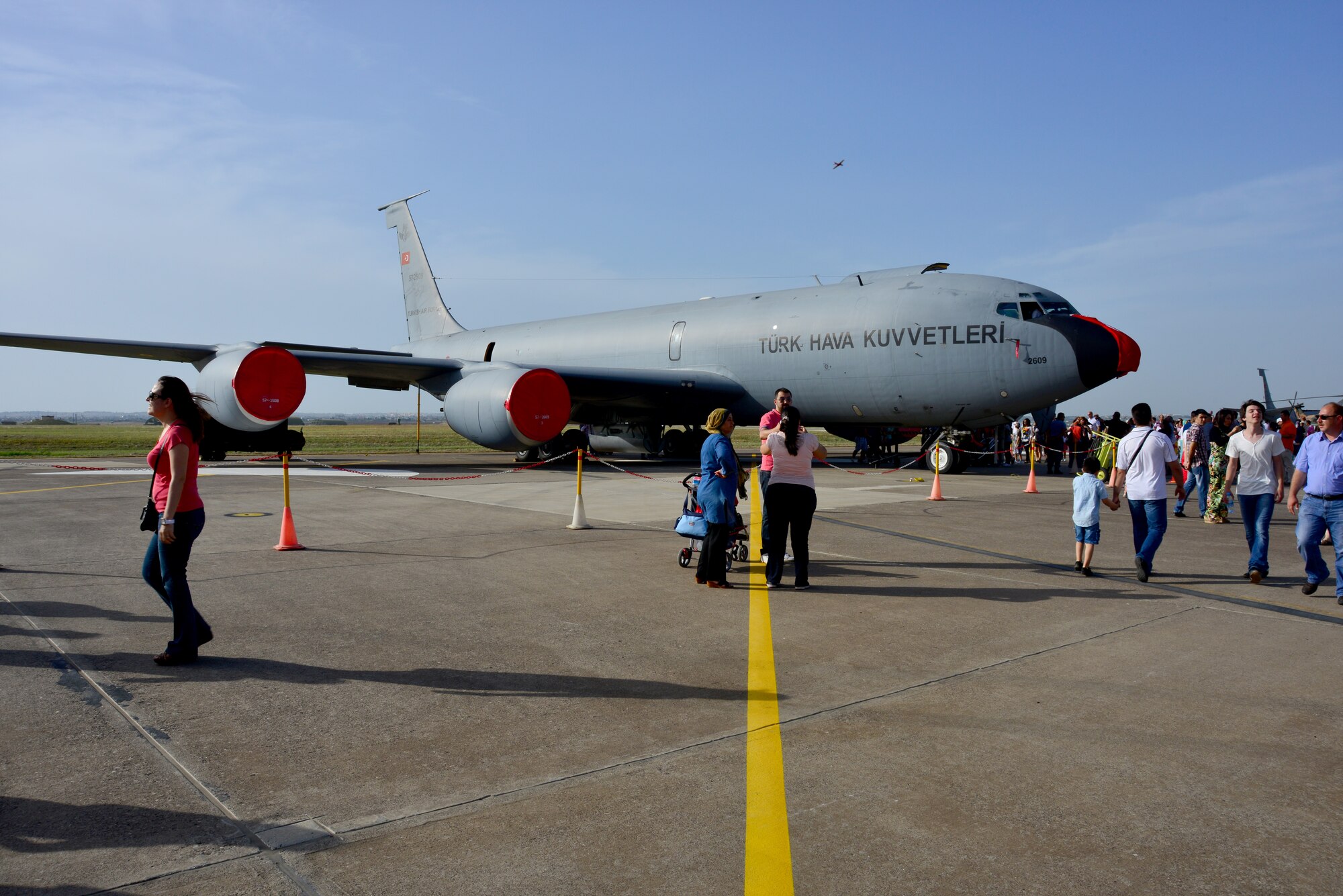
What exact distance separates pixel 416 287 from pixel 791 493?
2642cm

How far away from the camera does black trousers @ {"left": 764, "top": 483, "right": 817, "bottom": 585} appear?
727 cm

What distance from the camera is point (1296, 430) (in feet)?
74.6

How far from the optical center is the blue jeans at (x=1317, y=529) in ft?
23.1

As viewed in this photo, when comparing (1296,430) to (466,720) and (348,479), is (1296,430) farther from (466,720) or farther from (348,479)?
(466,720)

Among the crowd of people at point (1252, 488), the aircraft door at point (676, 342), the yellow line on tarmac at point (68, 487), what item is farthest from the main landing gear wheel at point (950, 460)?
the yellow line on tarmac at point (68, 487)

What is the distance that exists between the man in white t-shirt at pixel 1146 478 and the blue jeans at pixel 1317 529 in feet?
3.30

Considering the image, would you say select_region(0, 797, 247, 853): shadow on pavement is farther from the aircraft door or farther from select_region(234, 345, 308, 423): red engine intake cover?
the aircraft door

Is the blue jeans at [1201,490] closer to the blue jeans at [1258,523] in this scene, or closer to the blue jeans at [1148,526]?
the blue jeans at [1258,523]

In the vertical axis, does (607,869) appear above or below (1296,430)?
below

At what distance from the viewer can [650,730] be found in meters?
4.02

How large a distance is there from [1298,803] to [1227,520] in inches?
428

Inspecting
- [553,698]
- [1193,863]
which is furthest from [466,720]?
[1193,863]

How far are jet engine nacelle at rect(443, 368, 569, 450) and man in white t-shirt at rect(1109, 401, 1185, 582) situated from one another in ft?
40.3

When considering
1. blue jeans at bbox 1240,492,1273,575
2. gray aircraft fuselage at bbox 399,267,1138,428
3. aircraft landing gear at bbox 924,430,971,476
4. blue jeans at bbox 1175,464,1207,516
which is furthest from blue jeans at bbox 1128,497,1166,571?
aircraft landing gear at bbox 924,430,971,476
